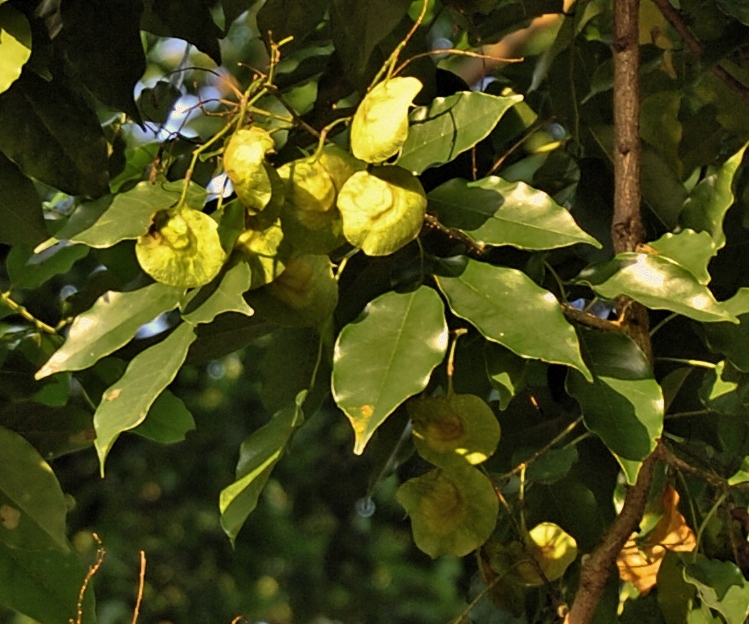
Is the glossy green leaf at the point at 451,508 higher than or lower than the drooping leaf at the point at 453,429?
lower

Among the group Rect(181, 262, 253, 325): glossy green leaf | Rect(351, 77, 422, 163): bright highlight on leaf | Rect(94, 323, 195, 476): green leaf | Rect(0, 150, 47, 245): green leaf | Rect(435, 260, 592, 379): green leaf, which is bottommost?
Rect(435, 260, 592, 379): green leaf

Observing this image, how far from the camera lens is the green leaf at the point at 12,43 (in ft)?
1.77

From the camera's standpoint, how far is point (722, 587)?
57cm

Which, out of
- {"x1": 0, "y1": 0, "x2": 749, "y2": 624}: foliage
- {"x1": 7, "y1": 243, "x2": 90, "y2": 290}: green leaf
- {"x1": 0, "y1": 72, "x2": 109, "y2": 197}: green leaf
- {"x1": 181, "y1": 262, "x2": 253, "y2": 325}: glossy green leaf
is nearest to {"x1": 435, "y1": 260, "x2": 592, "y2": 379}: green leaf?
{"x1": 0, "y1": 0, "x2": 749, "y2": 624}: foliage

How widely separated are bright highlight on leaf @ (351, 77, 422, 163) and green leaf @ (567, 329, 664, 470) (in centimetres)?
17

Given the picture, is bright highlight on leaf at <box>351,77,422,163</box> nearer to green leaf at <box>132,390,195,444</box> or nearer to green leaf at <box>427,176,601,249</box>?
green leaf at <box>427,176,601,249</box>

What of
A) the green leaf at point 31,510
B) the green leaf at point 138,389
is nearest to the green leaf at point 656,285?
the green leaf at point 138,389

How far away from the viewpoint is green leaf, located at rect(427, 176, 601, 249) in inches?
21.3

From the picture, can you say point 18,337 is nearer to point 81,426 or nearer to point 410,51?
point 81,426

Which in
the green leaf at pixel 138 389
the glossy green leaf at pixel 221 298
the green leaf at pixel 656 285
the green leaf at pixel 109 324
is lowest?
the green leaf at pixel 656 285

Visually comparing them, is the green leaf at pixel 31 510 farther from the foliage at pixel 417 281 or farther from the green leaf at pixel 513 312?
the green leaf at pixel 513 312

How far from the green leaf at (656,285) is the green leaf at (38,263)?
1.34 ft

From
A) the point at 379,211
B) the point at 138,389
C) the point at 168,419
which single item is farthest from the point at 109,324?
the point at 168,419

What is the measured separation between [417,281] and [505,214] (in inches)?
2.3
